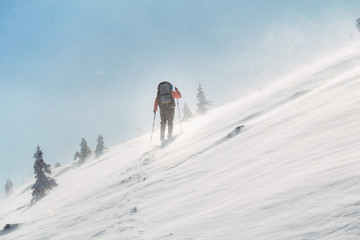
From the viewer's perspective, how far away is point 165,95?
1227cm

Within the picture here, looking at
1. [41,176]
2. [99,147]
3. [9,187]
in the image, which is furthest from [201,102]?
[9,187]

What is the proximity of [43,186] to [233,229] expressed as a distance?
2455 cm

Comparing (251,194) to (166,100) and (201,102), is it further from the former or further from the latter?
(201,102)

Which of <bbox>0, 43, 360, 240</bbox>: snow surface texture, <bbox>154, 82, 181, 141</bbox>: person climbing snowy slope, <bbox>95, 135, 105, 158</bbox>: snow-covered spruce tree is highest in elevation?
<bbox>95, 135, 105, 158</bbox>: snow-covered spruce tree

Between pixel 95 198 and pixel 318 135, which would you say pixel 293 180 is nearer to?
pixel 318 135

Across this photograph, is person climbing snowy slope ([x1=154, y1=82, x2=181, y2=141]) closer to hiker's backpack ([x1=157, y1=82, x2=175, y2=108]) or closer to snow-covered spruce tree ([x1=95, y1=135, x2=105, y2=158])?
hiker's backpack ([x1=157, y1=82, x2=175, y2=108])

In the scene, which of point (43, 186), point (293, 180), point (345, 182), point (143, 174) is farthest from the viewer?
point (43, 186)

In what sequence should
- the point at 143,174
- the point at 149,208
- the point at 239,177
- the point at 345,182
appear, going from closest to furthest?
the point at 345,182 → the point at 239,177 → the point at 149,208 → the point at 143,174

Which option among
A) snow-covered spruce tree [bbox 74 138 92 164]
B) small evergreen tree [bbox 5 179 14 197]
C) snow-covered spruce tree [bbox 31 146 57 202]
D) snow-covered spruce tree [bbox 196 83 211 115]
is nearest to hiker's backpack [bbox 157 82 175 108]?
snow-covered spruce tree [bbox 31 146 57 202]

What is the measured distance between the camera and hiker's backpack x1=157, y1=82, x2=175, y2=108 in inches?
482

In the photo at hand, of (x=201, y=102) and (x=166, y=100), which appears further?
(x=201, y=102)

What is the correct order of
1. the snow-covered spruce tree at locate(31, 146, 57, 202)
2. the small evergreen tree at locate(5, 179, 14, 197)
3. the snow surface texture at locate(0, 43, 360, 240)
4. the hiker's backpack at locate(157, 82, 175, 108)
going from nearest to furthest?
the snow surface texture at locate(0, 43, 360, 240) → the hiker's backpack at locate(157, 82, 175, 108) → the snow-covered spruce tree at locate(31, 146, 57, 202) → the small evergreen tree at locate(5, 179, 14, 197)

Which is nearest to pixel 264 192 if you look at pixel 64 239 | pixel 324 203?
pixel 324 203

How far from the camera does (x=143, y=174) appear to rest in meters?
6.73
